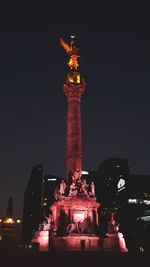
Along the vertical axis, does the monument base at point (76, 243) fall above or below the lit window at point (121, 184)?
below

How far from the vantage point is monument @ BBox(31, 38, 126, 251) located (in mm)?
29578

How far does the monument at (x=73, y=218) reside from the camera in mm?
29578

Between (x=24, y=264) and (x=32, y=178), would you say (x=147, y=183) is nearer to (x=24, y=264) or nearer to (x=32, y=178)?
(x=32, y=178)

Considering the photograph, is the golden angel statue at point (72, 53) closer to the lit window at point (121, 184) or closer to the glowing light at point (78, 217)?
the glowing light at point (78, 217)

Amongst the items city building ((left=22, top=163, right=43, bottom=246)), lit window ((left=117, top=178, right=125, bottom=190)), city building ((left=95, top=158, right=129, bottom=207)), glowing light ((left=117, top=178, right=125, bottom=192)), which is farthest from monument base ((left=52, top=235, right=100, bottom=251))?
city building ((left=22, top=163, right=43, bottom=246))

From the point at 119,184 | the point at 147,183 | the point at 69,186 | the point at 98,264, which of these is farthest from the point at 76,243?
the point at 119,184

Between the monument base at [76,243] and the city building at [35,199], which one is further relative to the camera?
the city building at [35,199]

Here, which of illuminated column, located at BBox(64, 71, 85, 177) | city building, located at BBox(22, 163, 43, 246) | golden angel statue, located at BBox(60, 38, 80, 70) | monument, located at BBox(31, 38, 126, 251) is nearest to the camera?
monument, located at BBox(31, 38, 126, 251)

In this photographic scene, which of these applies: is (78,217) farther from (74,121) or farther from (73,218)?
(74,121)

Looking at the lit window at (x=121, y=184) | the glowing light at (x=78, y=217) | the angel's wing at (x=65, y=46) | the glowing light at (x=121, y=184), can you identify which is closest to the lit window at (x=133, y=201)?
the glowing light at (x=121, y=184)

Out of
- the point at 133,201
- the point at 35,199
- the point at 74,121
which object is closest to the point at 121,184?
the point at 133,201

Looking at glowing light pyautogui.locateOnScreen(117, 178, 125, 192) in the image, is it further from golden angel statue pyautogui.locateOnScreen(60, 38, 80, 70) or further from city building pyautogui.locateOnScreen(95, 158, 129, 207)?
golden angel statue pyautogui.locateOnScreen(60, 38, 80, 70)

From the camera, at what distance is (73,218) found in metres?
31.8

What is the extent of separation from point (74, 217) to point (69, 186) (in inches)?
132
